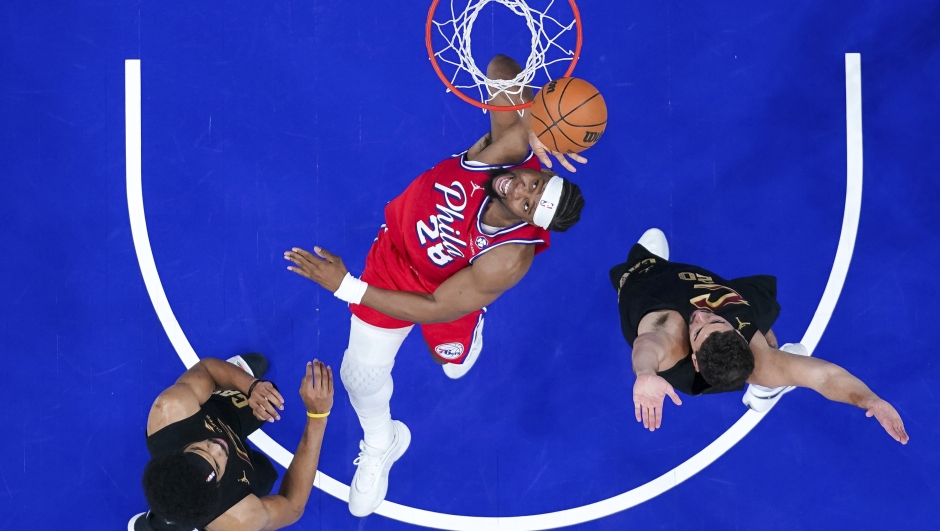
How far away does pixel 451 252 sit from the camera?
4973mm

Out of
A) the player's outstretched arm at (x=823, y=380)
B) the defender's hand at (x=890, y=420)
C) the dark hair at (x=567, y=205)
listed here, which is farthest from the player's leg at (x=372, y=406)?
the defender's hand at (x=890, y=420)

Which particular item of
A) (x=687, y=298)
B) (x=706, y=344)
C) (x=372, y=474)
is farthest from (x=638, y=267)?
(x=372, y=474)

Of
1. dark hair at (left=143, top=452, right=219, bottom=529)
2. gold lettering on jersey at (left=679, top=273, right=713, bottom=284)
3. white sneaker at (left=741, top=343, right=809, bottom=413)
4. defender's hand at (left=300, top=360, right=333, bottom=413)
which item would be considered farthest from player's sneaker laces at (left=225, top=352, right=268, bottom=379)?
white sneaker at (left=741, top=343, right=809, bottom=413)

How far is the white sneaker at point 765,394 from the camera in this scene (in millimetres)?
5754

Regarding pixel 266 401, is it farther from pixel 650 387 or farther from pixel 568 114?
pixel 568 114

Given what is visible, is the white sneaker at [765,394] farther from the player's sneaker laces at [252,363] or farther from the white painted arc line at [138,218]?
the white painted arc line at [138,218]

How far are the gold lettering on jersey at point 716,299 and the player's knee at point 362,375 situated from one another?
7.74 feet

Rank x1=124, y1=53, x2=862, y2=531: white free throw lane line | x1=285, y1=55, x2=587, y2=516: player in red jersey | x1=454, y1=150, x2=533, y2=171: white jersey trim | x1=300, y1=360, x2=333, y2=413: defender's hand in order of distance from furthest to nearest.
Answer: x1=124, y1=53, x2=862, y2=531: white free throw lane line
x1=454, y1=150, x2=533, y2=171: white jersey trim
x1=300, y1=360, x2=333, y2=413: defender's hand
x1=285, y1=55, x2=587, y2=516: player in red jersey

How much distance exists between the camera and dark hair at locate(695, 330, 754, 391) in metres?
4.29

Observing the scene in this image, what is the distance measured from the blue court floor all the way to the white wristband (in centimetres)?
148

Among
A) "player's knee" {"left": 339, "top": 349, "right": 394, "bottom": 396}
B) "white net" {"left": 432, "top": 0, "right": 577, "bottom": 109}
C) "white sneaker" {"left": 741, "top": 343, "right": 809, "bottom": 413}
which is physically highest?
"white net" {"left": 432, "top": 0, "right": 577, "bottom": 109}

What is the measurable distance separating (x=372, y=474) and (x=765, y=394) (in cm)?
333

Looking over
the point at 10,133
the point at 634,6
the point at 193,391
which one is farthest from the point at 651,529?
the point at 10,133

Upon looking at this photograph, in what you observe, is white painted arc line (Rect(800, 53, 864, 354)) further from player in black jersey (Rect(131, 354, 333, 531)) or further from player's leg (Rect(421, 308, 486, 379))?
player in black jersey (Rect(131, 354, 333, 531))
